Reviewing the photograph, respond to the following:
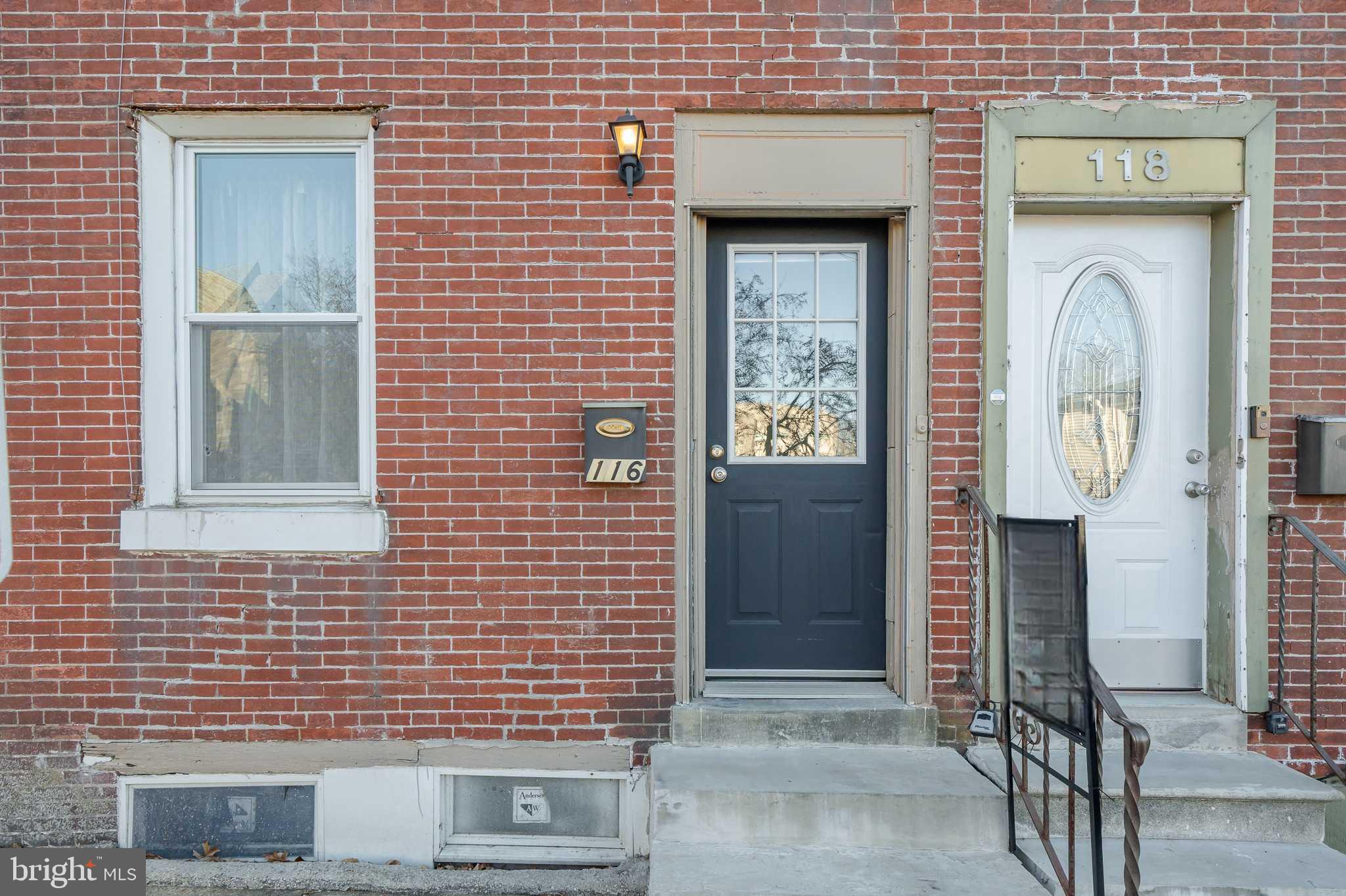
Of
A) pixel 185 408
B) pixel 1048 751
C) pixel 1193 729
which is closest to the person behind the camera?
pixel 1048 751

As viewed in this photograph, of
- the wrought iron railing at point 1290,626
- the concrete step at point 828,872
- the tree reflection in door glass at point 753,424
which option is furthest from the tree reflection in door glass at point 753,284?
the wrought iron railing at point 1290,626

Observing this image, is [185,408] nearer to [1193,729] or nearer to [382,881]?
[382,881]

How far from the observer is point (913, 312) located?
3.99 metres

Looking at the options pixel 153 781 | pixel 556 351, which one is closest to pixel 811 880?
pixel 556 351

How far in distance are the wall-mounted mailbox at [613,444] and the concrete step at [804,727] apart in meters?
1.11

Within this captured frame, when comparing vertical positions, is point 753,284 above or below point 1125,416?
above

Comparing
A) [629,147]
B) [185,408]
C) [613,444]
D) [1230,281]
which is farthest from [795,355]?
[185,408]

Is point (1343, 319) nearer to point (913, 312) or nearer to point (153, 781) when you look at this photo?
point (913, 312)

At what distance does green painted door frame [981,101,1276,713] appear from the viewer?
3.90 meters

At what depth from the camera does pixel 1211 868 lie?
326 centimetres

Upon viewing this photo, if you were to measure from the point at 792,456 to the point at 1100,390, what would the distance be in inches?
59.9

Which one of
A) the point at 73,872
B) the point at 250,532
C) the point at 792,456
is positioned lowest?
the point at 73,872

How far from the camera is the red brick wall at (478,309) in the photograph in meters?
3.91

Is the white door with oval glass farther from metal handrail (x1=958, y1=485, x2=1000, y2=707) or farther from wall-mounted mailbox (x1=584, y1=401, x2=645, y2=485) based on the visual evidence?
wall-mounted mailbox (x1=584, y1=401, x2=645, y2=485)
